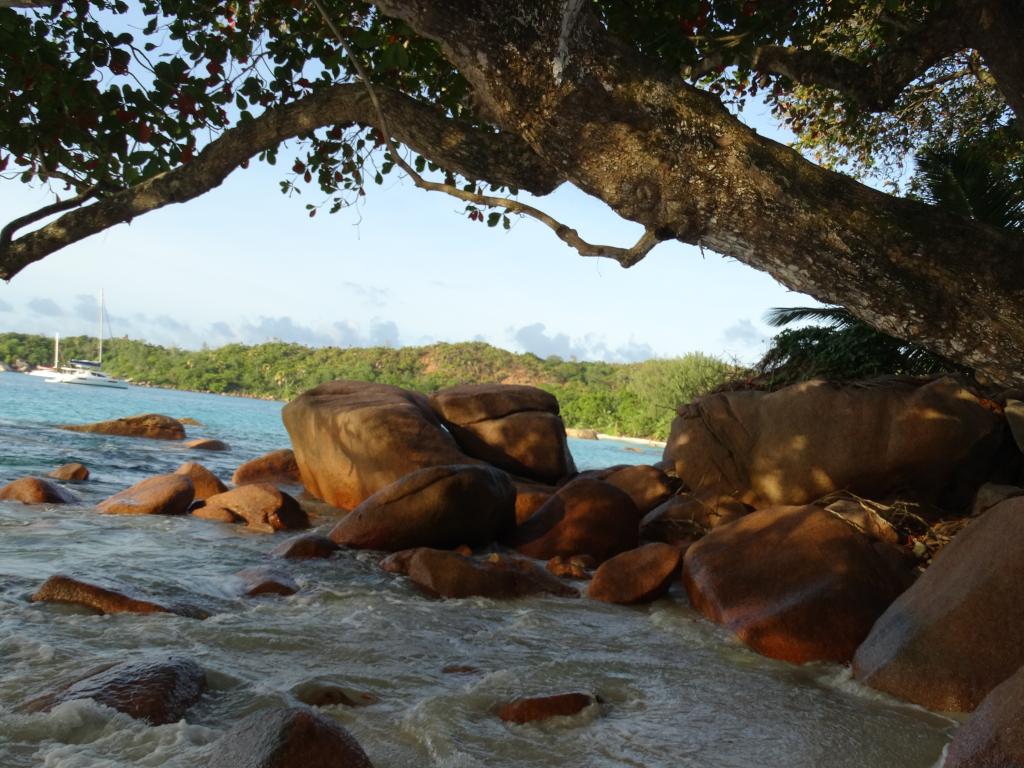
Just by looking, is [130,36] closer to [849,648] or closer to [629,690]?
[629,690]

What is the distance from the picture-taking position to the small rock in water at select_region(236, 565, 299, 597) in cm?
575

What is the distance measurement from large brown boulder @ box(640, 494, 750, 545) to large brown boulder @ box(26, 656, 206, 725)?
5.53m

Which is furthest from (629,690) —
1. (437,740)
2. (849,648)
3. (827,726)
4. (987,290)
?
(987,290)

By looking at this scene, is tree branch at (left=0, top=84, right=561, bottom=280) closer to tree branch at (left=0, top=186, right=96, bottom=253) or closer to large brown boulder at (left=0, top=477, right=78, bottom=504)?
tree branch at (left=0, top=186, right=96, bottom=253)

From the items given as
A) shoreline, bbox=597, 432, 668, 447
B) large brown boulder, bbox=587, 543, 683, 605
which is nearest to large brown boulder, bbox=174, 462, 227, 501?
large brown boulder, bbox=587, 543, 683, 605

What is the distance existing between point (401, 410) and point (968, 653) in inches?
305

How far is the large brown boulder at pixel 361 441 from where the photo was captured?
10375mm

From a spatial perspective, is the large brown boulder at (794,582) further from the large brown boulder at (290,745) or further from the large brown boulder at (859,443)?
the large brown boulder at (290,745)

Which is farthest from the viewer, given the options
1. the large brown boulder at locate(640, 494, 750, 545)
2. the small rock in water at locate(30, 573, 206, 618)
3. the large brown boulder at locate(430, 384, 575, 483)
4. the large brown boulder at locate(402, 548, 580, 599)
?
the large brown boulder at locate(430, 384, 575, 483)

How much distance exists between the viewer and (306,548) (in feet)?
23.1

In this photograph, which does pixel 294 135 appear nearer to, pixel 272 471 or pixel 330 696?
pixel 330 696

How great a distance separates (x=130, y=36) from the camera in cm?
601

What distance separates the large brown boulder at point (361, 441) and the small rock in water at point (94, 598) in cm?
516

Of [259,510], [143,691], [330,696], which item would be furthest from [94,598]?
[259,510]
